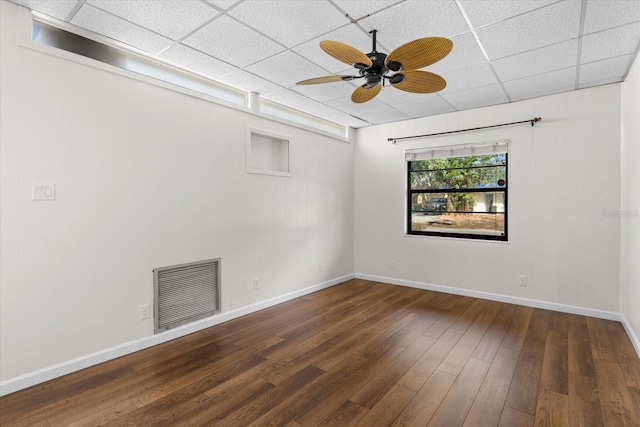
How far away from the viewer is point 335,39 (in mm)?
2607

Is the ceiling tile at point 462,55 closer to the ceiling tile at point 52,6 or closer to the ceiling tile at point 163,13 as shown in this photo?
the ceiling tile at point 163,13

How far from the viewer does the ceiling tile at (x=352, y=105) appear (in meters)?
4.10

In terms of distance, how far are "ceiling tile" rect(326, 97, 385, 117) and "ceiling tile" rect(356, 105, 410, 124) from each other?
0.11 metres

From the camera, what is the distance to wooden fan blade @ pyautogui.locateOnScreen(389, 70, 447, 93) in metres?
2.32

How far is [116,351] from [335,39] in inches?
127

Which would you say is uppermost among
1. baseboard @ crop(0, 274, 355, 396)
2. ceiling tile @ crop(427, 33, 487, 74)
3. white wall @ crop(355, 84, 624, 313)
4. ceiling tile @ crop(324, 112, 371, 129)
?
ceiling tile @ crop(324, 112, 371, 129)

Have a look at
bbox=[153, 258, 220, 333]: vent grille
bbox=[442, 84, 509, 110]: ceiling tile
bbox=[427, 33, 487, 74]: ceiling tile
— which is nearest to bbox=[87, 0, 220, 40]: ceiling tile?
Answer: bbox=[427, 33, 487, 74]: ceiling tile

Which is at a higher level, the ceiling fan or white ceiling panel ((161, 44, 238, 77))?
white ceiling panel ((161, 44, 238, 77))

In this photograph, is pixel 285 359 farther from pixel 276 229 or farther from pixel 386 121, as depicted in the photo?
pixel 386 121

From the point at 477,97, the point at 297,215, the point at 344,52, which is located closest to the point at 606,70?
the point at 477,97

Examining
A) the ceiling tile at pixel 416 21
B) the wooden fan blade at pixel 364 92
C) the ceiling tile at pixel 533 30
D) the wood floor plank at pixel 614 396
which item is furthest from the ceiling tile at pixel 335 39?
the wood floor plank at pixel 614 396

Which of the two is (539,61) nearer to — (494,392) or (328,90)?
(328,90)

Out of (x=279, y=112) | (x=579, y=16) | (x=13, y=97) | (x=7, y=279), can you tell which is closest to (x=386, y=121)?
(x=279, y=112)

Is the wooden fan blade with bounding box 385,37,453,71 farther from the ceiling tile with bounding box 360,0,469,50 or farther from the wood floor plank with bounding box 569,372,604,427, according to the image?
the wood floor plank with bounding box 569,372,604,427
